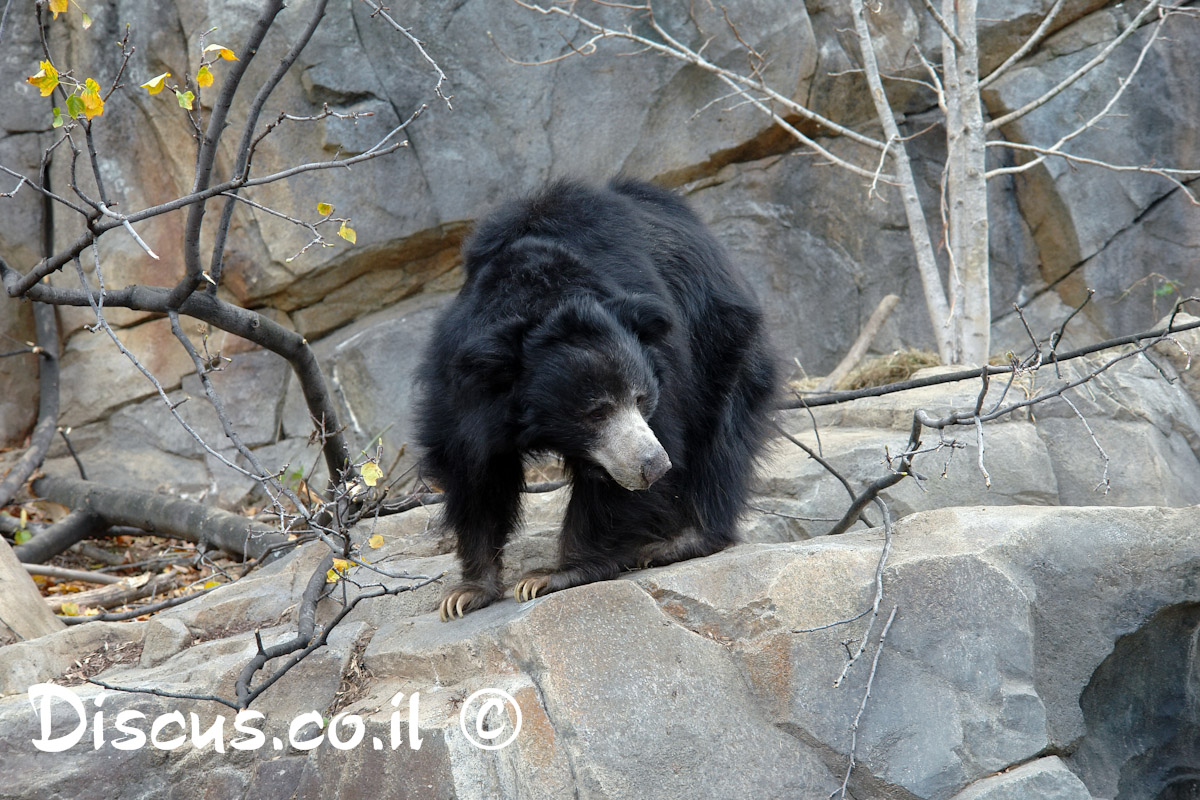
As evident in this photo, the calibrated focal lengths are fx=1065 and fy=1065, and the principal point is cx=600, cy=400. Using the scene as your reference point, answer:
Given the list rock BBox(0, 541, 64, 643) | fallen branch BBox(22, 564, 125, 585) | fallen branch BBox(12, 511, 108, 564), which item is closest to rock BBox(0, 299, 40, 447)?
fallen branch BBox(12, 511, 108, 564)

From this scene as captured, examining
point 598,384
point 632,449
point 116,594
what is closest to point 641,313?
point 598,384

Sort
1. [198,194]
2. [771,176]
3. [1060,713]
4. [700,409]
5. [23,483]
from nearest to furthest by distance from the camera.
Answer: [198,194]
[1060,713]
[700,409]
[23,483]
[771,176]

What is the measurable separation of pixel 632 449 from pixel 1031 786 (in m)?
1.05

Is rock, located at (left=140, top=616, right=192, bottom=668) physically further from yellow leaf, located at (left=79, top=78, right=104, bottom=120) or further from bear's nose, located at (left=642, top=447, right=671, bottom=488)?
yellow leaf, located at (left=79, top=78, right=104, bottom=120)

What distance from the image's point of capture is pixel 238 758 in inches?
94.1

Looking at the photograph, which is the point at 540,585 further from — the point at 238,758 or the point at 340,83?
the point at 340,83

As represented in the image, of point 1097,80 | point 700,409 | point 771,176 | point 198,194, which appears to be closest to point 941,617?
point 700,409

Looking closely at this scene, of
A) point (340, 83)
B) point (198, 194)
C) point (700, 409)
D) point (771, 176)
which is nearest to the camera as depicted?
point (198, 194)

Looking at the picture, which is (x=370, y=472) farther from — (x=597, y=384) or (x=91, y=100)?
(x=91, y=100)

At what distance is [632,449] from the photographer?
2350 millimetres

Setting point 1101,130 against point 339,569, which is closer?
point 339,569

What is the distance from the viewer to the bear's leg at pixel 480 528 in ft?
8.84

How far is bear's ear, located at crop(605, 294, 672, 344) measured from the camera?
2385 mm

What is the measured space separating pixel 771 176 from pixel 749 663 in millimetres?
4516
